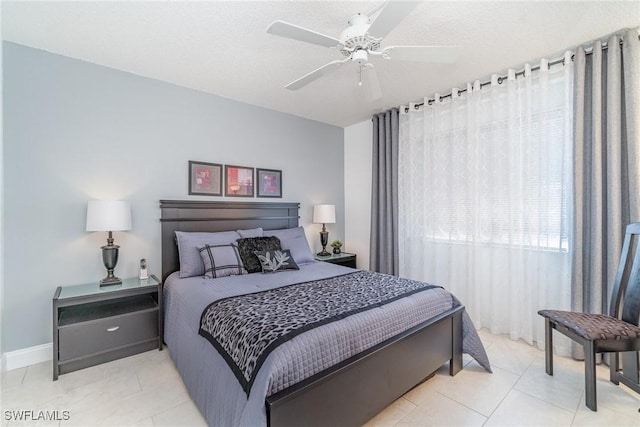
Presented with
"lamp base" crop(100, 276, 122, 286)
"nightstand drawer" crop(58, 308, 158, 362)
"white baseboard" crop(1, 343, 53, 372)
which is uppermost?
"lamp base" crop(100, 276, 122, 286)

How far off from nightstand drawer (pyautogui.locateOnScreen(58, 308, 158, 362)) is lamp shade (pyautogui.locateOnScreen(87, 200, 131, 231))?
767mm

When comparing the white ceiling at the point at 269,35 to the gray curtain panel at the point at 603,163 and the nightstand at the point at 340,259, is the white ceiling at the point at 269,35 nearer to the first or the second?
the gray curtain panel at the point at 603,163

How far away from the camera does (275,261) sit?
2.91 m

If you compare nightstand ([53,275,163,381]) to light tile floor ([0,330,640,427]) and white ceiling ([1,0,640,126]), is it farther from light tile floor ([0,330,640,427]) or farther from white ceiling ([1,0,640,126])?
white ceiling ([1,0,640,126])

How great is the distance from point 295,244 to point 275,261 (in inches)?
20.8

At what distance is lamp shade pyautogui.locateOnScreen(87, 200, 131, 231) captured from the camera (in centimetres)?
243

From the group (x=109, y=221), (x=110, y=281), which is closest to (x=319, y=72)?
(x=109, y=221)

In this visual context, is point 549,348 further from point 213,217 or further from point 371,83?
point 213,217

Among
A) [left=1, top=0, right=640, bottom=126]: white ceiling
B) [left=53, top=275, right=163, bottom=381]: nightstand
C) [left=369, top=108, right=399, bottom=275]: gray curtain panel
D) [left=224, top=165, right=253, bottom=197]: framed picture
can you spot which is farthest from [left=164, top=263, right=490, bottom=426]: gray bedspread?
[left=1, top=0, right=640, bottom=126]: white ceiling

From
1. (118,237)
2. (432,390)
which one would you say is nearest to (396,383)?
(432,390)

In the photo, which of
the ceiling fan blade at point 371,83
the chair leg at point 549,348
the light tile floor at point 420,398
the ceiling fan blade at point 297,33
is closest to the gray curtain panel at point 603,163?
the chair leg at point 549,348

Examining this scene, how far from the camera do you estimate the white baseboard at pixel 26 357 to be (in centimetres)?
231

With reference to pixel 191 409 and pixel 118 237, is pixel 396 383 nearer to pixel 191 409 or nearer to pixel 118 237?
pixel 191 409

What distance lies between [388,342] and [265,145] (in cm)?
290
